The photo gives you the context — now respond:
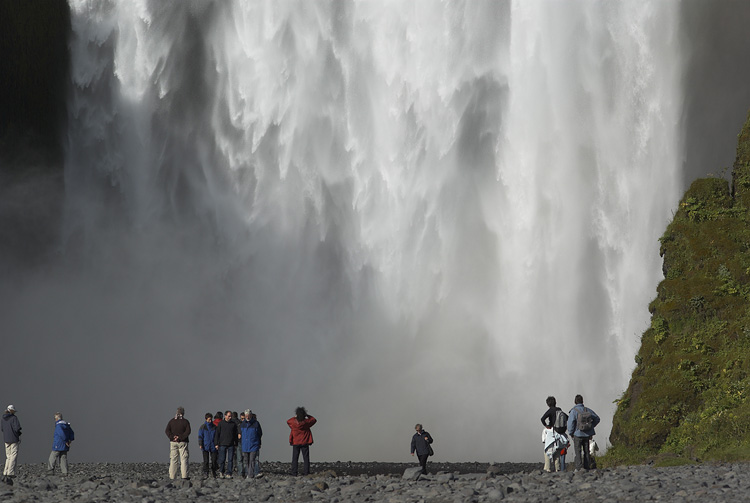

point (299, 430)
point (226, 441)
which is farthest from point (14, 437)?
point (299, 430)

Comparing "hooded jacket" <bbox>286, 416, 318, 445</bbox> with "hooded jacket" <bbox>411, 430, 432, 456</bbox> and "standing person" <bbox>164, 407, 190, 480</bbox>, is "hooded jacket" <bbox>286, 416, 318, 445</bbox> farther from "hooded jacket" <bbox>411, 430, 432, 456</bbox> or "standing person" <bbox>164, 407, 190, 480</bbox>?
"hooded jacket" <bbox>411, 430, 432, 456</bbox>

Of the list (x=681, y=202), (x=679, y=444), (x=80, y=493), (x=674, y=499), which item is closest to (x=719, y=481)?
(x=674, y=499)

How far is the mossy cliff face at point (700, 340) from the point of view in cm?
2605

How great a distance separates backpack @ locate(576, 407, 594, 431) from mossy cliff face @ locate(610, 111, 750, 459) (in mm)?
3983

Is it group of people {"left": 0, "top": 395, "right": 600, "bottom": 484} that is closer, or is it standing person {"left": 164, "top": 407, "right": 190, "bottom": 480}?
group of people {"left": 0, "top": 395, "right": 600, "bottom": 484}

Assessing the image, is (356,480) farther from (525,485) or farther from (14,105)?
(14,105)

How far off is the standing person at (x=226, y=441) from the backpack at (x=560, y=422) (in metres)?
9.17

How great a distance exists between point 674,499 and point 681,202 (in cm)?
1963

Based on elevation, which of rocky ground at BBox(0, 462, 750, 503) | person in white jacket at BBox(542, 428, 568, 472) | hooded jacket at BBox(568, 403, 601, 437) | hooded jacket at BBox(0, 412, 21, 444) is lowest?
rocky ground at BBox(0, 462, 750, 503)

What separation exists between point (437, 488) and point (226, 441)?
8867 mm

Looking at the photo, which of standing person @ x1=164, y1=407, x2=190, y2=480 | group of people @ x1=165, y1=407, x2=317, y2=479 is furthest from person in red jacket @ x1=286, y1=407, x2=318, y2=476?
standing person @ x1=164, y1=407, x2=190, y2=480

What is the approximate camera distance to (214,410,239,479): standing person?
85.1 feet

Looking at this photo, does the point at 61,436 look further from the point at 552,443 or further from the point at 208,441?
the point at 552,443

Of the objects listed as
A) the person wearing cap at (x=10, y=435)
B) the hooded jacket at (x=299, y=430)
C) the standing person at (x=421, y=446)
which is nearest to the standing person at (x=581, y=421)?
the standing person at (x=421, y=446)
